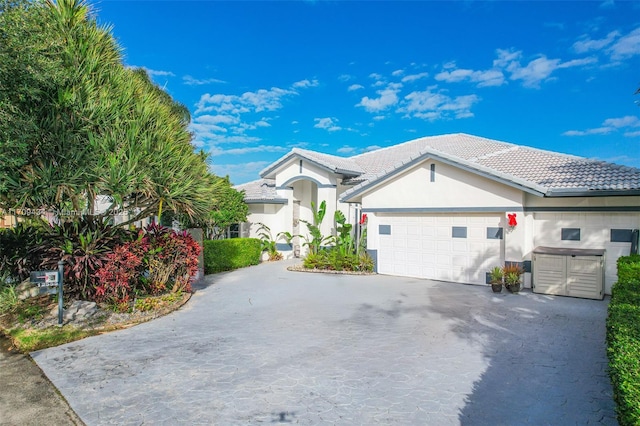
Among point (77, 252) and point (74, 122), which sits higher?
point (74, 122)

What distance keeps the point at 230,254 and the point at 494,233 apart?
34.8 feet

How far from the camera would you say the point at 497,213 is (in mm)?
12625

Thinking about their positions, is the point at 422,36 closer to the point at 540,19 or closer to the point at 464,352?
the point at 540,19

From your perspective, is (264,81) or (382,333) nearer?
(382,333)

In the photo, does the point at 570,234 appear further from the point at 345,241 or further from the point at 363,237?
the point at 345,241

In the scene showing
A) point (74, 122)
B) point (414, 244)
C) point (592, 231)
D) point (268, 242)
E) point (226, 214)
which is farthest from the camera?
point (268, 242)

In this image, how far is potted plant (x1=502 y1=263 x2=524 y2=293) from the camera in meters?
11.5

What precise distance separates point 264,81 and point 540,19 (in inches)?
611

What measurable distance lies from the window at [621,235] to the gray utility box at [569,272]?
64 cm

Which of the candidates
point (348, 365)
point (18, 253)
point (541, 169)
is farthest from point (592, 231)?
point (18, 253)

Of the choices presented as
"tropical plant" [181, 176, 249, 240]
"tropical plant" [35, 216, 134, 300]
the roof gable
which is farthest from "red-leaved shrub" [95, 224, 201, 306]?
the roof gable

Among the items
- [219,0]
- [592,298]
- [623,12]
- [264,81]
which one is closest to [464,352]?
[592,298]

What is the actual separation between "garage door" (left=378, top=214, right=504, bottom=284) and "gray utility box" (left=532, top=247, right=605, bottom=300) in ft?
4.32

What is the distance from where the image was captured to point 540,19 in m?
13.3
